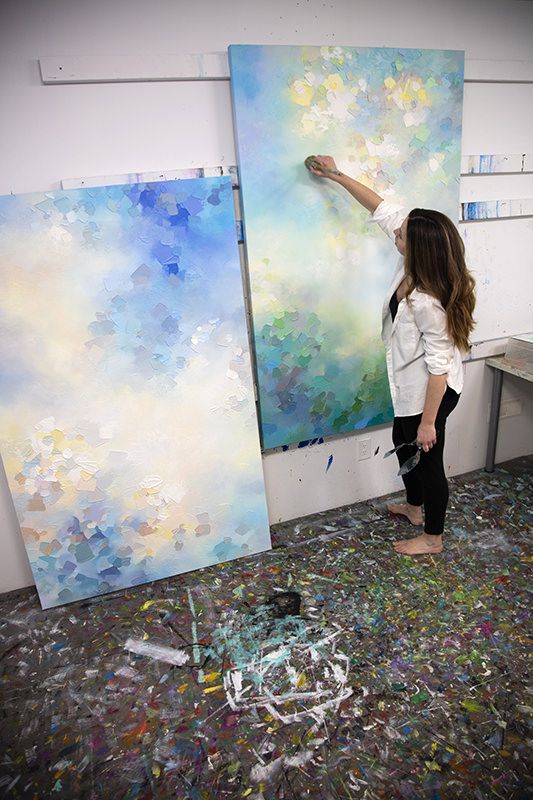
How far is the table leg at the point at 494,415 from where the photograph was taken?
259 centimetres

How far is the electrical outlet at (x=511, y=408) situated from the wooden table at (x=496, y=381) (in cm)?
14

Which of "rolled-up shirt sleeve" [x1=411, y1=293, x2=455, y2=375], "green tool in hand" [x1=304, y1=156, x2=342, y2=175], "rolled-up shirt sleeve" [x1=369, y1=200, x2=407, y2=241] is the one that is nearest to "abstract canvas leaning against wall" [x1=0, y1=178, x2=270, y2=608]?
"green tool in hand" [x1=304, y1=156, x2=342, y2=175]

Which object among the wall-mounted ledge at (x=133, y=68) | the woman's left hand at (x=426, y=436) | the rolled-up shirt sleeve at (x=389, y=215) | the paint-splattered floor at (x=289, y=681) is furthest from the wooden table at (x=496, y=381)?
the wall-mounted ledge at (x=133, y=68)

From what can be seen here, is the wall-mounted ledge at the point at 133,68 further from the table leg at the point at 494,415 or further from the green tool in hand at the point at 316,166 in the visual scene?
the table leg at the point at 494,415

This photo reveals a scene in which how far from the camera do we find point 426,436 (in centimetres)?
190

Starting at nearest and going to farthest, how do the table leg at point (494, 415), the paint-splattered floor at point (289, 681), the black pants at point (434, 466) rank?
the paint-splattered floor at point (289, 681) → the black pants at point (434, 466) → the table leg at point (494, 415)

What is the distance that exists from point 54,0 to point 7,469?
1578mm

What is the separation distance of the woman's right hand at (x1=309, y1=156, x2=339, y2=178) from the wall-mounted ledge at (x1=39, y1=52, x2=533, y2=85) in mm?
440

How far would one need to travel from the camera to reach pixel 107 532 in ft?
6.51

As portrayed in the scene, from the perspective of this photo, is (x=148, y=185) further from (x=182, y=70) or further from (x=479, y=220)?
(x=479, y=220)

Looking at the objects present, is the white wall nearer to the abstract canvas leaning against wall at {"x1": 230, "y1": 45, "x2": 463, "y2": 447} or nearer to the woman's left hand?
the abstract canvas leaning against wall at {"x1": 230, "y1": 45, "x2": 463, "y2": 447}

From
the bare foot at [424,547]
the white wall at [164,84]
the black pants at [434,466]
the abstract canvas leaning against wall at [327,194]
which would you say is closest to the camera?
the white wall at [164,84]

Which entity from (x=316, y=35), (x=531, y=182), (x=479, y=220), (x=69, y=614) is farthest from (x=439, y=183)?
(x=69, y=614)

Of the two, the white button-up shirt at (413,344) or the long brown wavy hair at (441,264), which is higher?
the long brown wavy hair at (441,264)
